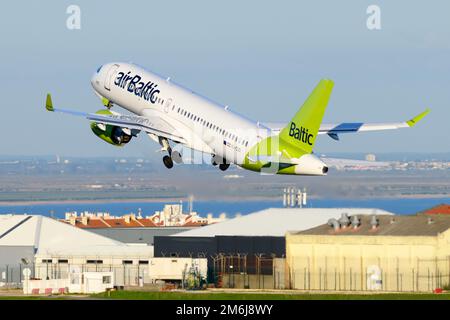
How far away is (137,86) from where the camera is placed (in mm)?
117312

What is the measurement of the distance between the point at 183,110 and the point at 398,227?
23.1 meters

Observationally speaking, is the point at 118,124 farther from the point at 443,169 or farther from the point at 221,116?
the point at 443,169

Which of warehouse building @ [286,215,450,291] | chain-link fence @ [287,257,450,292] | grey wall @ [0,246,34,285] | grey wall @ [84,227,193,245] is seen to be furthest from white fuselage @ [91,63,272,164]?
grey wall @ [84,227,193,245]

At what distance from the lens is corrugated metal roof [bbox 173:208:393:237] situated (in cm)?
14562

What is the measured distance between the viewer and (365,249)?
12256cm

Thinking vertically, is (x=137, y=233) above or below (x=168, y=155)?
below

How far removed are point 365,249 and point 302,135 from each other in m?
22.2

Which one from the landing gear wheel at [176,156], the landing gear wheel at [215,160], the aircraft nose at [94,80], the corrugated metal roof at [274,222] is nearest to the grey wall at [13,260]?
the corrugated metal roof at [274,222]

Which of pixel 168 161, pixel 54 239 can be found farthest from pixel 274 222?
pixel 168 161

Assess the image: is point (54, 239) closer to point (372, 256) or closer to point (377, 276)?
point (372, 256)

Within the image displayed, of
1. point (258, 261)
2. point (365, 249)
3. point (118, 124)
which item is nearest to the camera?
point (118, 124)

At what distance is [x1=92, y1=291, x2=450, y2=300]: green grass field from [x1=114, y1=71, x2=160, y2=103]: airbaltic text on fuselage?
14.2 m

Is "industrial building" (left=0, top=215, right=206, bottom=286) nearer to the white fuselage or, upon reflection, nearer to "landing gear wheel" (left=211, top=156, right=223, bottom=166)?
the white fuselage
